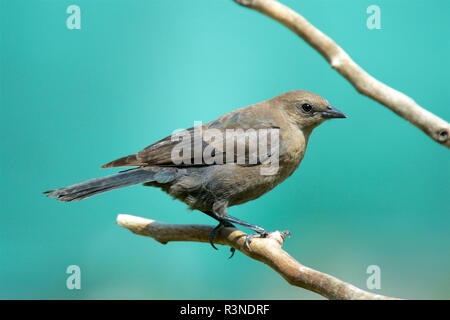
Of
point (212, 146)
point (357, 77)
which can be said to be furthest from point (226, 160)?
point (357, 77)

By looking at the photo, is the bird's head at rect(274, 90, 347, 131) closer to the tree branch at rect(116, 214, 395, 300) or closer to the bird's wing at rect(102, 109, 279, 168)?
the bird's wing at rect(102, 109, 279, 168)

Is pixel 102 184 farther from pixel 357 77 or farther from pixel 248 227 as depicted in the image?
pixel 357 77

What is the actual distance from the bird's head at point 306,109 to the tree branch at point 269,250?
0.69 meters

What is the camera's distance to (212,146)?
258 cm

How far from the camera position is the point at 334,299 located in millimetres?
1687

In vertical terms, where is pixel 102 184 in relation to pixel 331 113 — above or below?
below

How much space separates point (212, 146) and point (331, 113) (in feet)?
2.20

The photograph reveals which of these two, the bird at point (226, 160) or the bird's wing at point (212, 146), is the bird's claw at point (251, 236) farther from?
the bird's wing at point (212, 146)

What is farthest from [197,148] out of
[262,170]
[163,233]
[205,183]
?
[163,233]

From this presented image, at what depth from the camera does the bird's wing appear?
8.30 feet

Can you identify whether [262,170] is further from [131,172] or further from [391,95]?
[391,95]

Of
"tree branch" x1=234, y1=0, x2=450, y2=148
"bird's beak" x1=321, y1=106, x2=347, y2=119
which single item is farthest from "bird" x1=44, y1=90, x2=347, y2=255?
"tree branch" x1=234, y1=0, x2=450, y2=148

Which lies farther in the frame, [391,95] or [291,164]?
[291,164]

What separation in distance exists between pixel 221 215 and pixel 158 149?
0.49 metres
